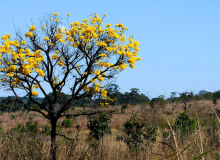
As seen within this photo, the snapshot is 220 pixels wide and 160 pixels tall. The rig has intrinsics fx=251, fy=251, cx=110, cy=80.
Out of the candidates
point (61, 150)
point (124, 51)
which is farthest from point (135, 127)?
point (61, 150)

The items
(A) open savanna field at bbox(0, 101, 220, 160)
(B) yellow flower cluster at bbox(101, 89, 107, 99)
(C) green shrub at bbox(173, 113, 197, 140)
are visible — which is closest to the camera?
(A) open savanna field at bbox(0, 101, 220, 160)

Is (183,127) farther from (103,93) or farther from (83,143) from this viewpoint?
(83,143)

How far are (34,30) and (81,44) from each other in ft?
5.76

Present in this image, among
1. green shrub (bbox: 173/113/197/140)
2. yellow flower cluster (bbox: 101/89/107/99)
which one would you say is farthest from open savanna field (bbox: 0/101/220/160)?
yellow flower cluster (bbox: 101/89/107/99)

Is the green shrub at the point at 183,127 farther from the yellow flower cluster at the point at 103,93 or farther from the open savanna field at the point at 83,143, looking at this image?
the yellow flower cluster at the point at 103,93

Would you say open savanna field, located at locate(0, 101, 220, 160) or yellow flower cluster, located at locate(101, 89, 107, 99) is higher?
yellow flower cluster, located at locate(101, 89, 107, 99)

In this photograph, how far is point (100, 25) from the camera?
905 cm

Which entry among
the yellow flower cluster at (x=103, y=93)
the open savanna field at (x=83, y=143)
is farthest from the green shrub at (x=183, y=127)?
the yellow flower cluster at (x=103, y=93)

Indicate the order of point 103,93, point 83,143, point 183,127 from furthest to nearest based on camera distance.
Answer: point 183,127, point 103,93, point 83,143

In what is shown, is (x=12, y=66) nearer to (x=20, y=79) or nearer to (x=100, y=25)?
(x=20, y=79)

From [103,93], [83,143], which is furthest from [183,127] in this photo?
[83,143]

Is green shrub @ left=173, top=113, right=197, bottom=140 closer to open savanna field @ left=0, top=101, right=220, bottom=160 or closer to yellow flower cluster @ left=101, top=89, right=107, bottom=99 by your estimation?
open savanna field @ left=0, top=101, right=220, bottom=160

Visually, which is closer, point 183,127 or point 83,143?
point 83,143

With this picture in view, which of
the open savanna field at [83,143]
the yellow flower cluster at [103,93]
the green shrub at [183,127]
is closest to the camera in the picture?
the open savanna field at [83,143]
